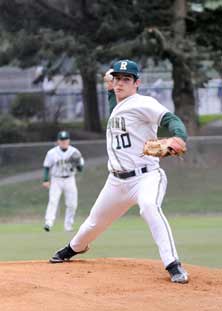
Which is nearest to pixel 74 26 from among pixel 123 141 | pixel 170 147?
pixel 123 141

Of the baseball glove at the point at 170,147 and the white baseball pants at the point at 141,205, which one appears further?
the white baseball pants at the point at 141,205

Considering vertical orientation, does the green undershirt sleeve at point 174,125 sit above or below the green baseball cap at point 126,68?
below

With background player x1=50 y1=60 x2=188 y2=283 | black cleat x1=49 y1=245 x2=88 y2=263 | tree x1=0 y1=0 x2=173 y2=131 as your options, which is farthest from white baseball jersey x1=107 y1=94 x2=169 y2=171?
tree x1=0 y1=0 x2=173 y2=131

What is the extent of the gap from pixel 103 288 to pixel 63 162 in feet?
31.7

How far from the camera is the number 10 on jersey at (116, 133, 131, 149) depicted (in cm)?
733

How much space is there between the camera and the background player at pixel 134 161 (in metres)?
7.09

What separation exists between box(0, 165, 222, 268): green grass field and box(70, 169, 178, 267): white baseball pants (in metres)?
3.11

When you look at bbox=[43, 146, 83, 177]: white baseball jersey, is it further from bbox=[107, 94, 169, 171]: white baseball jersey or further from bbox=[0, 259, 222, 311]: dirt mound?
bbox=[107, 94, 169, 171]: white baseball jersey

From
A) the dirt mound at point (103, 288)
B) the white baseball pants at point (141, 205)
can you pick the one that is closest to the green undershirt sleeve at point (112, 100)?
the white baseball pants at point (141, 205)

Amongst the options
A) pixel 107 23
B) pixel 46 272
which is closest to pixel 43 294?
pixel 46 272

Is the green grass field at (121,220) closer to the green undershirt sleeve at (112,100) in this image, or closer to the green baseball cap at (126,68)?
the green undershirt sleeve at (112,100)

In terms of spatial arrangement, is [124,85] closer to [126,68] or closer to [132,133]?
[126,68]

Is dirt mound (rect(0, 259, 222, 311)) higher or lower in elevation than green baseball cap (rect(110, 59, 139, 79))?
lower

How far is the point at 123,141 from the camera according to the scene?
7.35 meters
